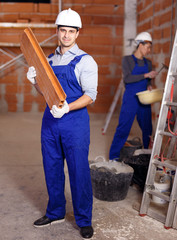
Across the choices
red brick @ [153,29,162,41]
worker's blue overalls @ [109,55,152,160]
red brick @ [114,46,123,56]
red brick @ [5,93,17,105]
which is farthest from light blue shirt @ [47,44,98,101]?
red brick @ [5,93,17,105]

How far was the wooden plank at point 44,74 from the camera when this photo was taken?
71.5 inches

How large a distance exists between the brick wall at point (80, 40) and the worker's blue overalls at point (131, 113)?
283 cm

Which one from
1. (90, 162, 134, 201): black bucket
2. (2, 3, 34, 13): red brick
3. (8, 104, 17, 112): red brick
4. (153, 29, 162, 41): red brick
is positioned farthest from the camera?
(8, 104, 17, 112): red brick

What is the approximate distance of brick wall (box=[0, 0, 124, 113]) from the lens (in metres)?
6.55

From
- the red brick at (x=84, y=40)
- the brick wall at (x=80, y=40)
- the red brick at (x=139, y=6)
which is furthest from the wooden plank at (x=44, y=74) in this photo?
the red brick at (x=84, y=40)

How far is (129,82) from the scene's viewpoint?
3.57 metres

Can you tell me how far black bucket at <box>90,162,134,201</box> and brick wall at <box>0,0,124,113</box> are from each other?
3.86 meters

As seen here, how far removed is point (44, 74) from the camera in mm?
1908

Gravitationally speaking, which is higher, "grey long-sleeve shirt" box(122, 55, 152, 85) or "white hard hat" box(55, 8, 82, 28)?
"white hard hat" box(55, 8, 82, 28)

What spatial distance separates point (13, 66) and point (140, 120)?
3854 mm

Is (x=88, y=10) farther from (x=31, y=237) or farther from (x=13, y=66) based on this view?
(x=31, y=237)

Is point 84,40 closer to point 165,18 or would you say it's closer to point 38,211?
point 165,18

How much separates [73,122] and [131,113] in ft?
5.31

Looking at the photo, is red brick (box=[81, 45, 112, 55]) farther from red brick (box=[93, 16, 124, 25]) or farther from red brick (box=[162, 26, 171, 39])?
red brick (box=[162, 26, 171, 39])
